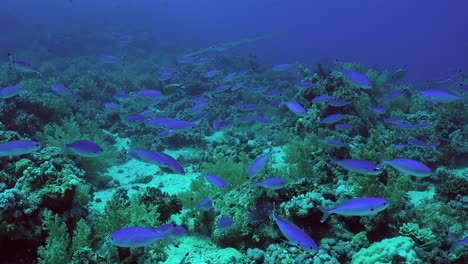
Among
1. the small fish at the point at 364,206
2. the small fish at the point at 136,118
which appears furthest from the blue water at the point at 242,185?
the small fish at the point at 136,118

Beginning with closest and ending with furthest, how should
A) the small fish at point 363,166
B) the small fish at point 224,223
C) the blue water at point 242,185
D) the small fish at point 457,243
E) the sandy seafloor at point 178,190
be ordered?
the small fish at point 457,243 → the blue water at point 242,185 → the small fish at point 363,166 → the small fish at point 224,223 → the sandy seafloor at point 178,190

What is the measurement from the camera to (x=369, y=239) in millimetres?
5203

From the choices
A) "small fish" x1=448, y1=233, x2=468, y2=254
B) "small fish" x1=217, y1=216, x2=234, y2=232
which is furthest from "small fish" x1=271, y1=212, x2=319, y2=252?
"small fish" x1=448, y1=233, x2=468, y2=254

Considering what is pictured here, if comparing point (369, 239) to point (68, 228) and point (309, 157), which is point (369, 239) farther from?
point (68, 228)

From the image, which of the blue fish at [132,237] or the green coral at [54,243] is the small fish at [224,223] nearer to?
the blue fish at [132,237]

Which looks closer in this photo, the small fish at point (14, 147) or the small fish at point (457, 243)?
the small fish at point (457, 243)

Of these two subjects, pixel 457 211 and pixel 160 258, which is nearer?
pixel 160 258

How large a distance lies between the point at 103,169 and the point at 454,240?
28.0 feet

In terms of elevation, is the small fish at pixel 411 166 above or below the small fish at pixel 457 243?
above

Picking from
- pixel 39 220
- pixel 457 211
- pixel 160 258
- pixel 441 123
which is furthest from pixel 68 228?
pixel 441 123

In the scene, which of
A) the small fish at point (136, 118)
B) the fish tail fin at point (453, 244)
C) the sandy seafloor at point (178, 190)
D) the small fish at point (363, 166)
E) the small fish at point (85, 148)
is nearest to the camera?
the fish tail fin at point (453, 244)

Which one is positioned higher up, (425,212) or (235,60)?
(425,212)

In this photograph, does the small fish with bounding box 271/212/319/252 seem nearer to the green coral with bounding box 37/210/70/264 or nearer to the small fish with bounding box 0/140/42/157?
the green coral with bounding box 37/210/70/264

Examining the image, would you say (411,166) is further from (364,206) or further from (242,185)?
(242,185)
